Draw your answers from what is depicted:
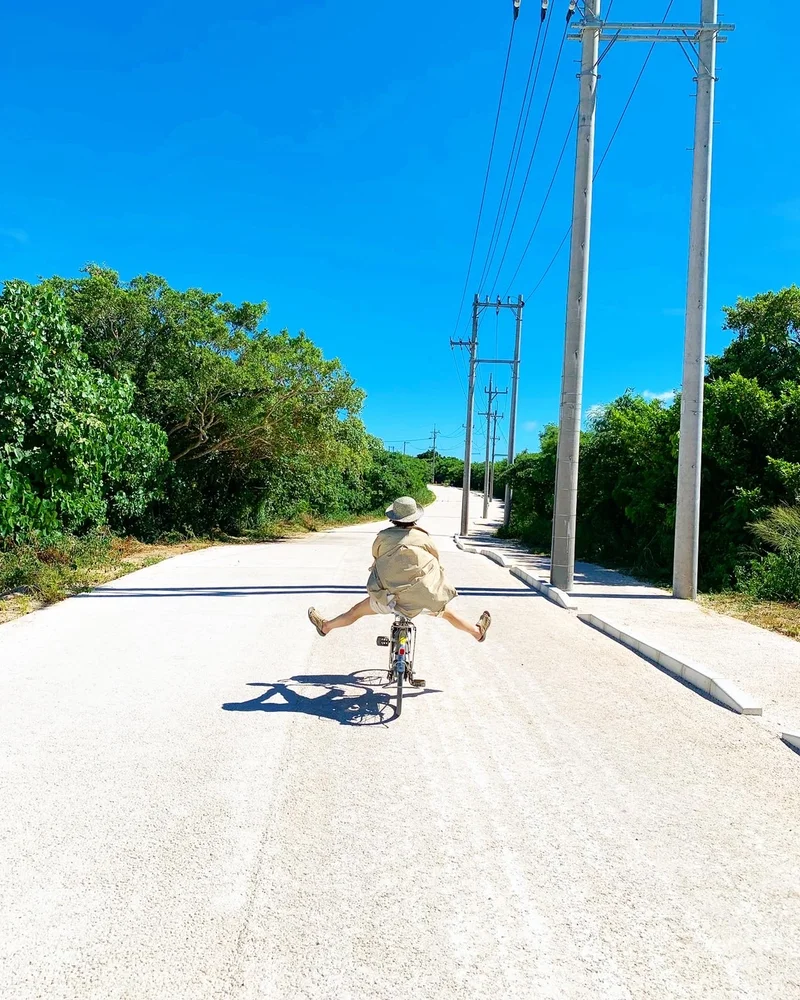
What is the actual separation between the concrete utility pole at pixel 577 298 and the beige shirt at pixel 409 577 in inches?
322

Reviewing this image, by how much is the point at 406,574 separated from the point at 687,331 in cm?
912

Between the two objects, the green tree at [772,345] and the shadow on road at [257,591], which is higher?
the green tree at [772,345]

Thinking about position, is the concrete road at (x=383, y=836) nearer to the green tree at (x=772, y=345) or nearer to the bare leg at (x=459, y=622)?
the bare leg at (x=459, y=622)

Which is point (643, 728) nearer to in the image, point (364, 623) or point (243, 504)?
point (364, 623)

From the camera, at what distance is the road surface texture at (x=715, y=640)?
22.6 feet

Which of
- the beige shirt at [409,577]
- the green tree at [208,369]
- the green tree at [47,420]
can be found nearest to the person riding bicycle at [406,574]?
the beige shirt at [409,577]

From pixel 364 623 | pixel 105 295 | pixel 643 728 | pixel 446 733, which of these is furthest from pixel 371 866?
pixel 105 295

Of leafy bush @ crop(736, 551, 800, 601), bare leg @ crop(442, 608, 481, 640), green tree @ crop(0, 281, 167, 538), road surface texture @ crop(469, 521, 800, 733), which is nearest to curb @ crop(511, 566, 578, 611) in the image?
road surface texture @ crop(469, 521, 800, 733)

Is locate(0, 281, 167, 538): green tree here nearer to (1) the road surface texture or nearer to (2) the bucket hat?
(2) the bucket hat

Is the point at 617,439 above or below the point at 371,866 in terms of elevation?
above

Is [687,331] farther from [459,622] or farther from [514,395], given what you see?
[514,395]

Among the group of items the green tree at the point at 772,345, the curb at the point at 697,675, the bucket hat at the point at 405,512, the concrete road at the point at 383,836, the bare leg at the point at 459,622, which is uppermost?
the green tree at the point at 772,345

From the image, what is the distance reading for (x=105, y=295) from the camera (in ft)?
71.8

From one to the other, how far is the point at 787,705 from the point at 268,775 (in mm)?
4383
